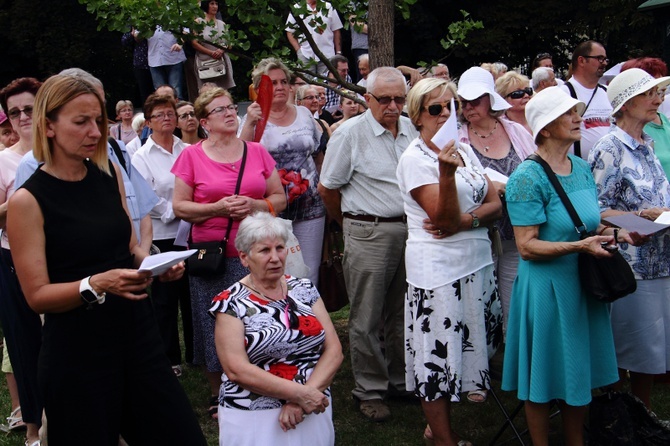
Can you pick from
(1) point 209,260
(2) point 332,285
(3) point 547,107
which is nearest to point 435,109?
(3) point 547,107

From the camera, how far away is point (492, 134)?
5.43 m

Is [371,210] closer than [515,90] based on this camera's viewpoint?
Yes

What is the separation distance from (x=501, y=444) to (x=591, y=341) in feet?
3.10

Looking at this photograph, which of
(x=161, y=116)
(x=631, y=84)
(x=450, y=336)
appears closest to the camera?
(x=450, y=336)

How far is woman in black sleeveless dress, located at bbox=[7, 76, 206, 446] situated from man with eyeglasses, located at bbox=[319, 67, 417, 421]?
2.10 metres

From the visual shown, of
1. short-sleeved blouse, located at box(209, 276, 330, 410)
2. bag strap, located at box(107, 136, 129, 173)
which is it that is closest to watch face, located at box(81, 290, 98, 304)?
short-sleeved blouse, located at box(209, 276, 330, 410)

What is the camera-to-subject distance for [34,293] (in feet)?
10.6

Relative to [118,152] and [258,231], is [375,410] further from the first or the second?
[118,152]

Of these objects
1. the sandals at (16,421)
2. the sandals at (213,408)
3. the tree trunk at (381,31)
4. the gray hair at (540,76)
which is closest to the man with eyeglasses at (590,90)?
the gray hair at (540,76)

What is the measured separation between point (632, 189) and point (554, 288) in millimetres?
1005

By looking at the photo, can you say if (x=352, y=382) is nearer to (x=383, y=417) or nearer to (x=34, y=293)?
(x=383, y=417)

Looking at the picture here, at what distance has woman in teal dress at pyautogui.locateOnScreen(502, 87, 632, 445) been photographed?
13.9ft

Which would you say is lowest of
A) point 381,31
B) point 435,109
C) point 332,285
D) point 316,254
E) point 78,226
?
point 332,285

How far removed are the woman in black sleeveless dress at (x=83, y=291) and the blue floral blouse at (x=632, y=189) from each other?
2673 mm
